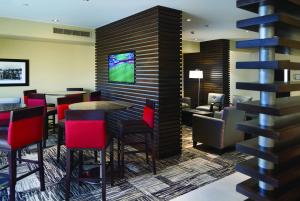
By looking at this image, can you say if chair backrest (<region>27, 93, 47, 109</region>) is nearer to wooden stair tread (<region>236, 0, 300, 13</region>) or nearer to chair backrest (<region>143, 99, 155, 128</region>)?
chair backrest (<region>143, 99, 155, 128</region>)

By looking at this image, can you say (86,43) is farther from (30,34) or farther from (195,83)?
(195,83)

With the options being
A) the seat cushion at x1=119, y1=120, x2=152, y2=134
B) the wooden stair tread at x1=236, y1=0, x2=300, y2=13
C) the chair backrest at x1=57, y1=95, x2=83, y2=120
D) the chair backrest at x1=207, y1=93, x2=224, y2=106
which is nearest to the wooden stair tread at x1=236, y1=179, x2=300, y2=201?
the wooden stair tread at x1=236, y1=0, x2=300, y2=13

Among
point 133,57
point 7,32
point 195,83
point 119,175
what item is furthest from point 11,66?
point 195,83

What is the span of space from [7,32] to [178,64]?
151 inches

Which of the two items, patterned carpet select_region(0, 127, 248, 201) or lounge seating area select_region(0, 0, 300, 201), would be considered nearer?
lounge seating area select_region(0, 0, 300, 201)

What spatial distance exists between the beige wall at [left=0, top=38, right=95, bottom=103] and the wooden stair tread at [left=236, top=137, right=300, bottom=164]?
620 centimetres

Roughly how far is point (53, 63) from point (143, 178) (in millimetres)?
4604

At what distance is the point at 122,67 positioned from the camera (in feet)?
18.0

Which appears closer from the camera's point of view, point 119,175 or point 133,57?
point 119,175

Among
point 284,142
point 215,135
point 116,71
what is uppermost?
point 116,71

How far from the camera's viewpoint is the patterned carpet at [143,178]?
3002 millimetres

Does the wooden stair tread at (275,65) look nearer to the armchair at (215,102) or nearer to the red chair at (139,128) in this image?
the red chair at (139,128)

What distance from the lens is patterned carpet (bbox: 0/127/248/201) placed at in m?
3.00

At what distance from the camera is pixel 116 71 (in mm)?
5754
